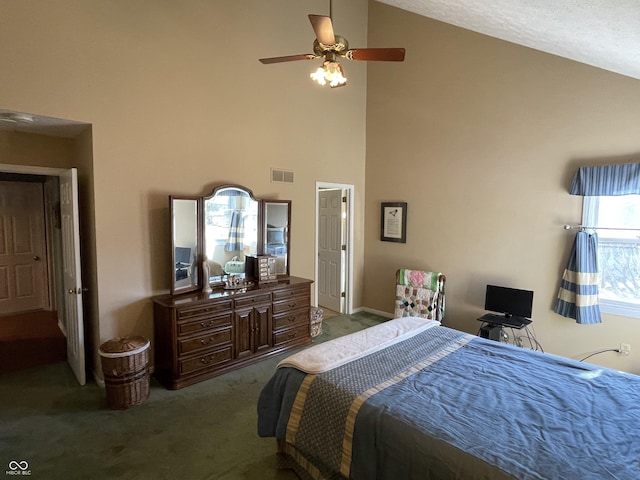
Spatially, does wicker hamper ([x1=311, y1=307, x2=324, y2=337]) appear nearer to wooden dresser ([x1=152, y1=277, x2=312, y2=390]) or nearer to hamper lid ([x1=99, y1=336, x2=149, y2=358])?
wooden dresser ([x1=152, y1=277, x2=312, y2=390])

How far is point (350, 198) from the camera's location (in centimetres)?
535

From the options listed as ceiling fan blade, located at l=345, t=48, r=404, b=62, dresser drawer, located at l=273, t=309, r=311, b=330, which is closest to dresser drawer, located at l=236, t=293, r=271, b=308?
dresser drawer, located at l=273, t=309, r=311, b=330

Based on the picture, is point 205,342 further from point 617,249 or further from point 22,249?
point 22,249

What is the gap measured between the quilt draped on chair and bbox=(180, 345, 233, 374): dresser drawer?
7.86 feet

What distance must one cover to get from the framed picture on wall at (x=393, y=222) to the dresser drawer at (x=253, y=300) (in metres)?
2.26

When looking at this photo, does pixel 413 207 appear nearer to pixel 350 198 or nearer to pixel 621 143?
pixel 350 198

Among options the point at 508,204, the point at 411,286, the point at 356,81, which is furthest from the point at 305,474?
the point at 356,81

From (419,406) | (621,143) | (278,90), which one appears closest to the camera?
(419,406)

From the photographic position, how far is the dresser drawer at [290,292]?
3922 mm

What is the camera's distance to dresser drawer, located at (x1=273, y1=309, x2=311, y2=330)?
396 centimetres

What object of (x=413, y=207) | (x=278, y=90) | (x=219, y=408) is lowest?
(x=219, y=408)

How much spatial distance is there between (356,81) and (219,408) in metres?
4.70

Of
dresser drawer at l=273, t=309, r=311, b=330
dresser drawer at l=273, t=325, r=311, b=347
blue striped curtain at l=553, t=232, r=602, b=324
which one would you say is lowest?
dresser drawer at l=273, t=325, r=311, b=347

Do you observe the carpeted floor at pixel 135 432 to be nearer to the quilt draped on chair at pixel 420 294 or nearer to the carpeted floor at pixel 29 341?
the carpeted floor at pixel 29 341
